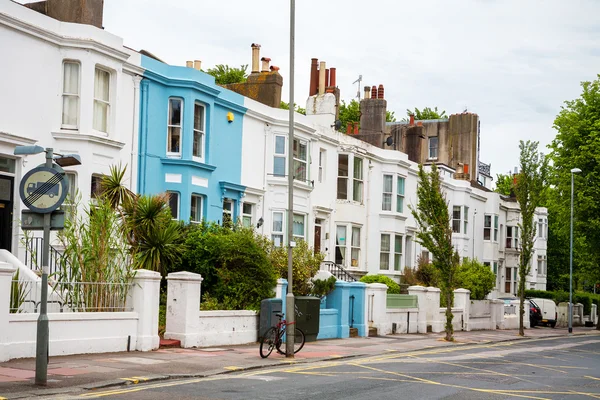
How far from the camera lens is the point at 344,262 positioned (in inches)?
1462

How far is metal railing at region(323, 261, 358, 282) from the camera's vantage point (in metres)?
33.5

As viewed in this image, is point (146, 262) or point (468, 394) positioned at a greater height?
point (146, 262)

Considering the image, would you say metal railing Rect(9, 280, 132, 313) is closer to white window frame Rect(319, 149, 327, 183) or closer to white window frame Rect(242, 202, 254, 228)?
white window frame Rect(242, 202, 254, 228)

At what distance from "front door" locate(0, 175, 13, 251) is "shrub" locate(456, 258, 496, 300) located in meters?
23.9

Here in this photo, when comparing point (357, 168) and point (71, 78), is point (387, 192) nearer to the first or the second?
point (357, 168)

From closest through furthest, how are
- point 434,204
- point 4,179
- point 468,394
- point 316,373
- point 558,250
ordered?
point 468,394, point 316,373, point 4,179, point 434,204, point 558,250

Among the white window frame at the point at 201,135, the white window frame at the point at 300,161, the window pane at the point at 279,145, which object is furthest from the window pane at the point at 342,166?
the white window frame at the point at 201,135

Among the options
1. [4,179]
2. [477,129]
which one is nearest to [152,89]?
[4,179]

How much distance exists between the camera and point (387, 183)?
133 feet

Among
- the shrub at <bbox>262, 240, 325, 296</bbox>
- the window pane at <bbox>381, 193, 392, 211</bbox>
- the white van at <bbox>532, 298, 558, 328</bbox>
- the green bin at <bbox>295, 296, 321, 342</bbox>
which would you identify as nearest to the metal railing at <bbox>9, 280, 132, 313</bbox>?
the green bin at <bbox>295, 296, 321, 342</bbox>

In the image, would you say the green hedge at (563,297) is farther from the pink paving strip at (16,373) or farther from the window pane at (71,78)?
the pink paving strip at (16,373)

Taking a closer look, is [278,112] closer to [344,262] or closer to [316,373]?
[344,262]

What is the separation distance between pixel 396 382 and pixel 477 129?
46.4 meters

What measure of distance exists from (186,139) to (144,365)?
11.7 meters
